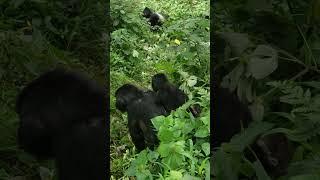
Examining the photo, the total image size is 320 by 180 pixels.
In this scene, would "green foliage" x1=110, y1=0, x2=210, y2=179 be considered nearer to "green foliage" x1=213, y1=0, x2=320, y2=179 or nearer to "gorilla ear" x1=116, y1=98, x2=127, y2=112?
"gorilla ear" x1=116, y1=98, x2=127, y2=112

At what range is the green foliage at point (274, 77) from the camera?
1114 mm

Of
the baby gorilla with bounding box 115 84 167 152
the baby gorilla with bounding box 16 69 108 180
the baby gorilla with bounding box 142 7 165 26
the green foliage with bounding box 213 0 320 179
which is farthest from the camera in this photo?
the baby gorilla with bounding box 142 7 165 26

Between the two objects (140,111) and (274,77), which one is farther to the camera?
(140,111)

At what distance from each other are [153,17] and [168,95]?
1.17 meters

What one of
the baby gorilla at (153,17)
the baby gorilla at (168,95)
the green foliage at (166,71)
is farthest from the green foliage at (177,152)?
the baby gorilla at (153,17)

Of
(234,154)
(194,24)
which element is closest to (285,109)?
(234,154)

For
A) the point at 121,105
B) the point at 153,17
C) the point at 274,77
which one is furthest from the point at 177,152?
the point at 153,17

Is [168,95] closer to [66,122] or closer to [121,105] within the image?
[121,105]

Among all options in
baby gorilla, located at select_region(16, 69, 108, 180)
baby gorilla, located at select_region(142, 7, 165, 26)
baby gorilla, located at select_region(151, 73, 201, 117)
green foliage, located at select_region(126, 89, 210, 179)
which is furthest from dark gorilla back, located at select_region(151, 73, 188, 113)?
Answer: baby gorilla, located at select_region(142, 7, 165, 26)

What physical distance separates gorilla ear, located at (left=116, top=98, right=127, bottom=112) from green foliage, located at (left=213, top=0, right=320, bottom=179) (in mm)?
925

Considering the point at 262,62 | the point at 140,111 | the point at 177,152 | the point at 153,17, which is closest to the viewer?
the point at 262,62

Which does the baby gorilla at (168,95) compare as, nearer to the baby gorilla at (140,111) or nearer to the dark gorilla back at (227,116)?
the baby gorilla at (140,111)

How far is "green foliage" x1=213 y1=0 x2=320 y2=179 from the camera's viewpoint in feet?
3.66

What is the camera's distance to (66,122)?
1347 millimetres
